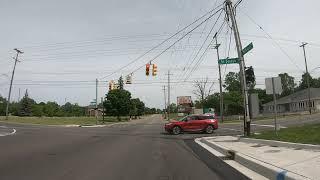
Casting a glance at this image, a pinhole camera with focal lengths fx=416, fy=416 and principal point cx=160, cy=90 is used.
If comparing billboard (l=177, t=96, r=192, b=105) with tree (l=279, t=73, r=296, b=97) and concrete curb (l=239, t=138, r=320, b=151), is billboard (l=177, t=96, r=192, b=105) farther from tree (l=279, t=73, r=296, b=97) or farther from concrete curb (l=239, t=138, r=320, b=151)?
concrete curb (l=239, t=138, r=320, b=151)

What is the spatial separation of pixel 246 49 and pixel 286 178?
14651 mm

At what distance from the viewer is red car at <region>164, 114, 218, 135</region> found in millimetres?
33531

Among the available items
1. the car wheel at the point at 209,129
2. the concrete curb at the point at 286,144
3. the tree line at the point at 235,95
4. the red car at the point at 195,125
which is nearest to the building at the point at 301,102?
the tree line at the point at 235,95

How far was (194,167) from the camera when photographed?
493 inches

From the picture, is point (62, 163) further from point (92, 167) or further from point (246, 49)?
point (246, 49)

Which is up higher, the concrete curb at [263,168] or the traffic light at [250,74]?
the traffic light at [250,74]

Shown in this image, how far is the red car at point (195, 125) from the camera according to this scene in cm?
3353

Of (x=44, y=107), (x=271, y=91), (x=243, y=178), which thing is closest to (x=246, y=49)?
(x=271, y=91)

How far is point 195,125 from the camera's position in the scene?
111ft

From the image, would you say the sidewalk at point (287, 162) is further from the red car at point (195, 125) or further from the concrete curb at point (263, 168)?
the red car at point (195, 125)

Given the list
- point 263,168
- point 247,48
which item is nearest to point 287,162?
point 263,168

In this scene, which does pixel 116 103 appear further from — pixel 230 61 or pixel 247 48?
pixel 247 48

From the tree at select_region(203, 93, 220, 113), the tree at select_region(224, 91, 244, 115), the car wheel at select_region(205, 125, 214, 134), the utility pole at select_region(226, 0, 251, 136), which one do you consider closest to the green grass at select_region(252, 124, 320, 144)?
the utility pole at select_region(226, 0, 251, 136)

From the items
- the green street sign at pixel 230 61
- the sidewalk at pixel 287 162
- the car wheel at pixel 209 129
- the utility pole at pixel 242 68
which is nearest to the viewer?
the sidewalk at pixel 287 162
